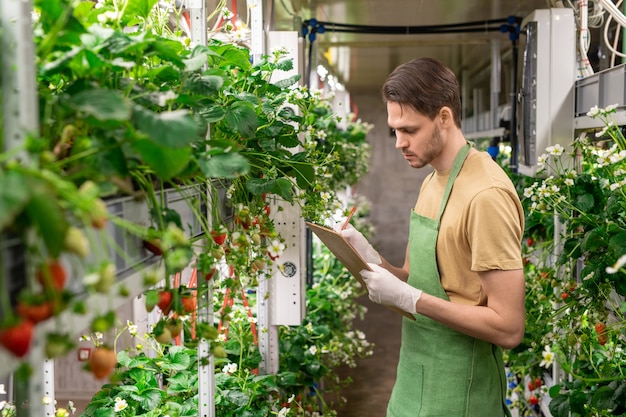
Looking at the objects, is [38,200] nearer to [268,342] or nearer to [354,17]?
[268,342]

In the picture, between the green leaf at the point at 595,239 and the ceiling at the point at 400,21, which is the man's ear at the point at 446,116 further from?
the ceiling at the point at 400,21

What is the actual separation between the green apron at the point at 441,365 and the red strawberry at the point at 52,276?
59.9 inches

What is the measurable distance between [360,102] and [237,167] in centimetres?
1316

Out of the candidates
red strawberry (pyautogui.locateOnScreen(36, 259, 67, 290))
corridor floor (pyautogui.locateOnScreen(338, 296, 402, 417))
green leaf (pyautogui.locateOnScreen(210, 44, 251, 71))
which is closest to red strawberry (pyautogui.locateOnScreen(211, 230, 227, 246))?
green leaf (pyautogui.locateOnScreen(210, 44, 251, 71))

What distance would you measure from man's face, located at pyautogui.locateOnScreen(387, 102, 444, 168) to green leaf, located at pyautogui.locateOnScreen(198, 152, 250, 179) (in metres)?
1.02

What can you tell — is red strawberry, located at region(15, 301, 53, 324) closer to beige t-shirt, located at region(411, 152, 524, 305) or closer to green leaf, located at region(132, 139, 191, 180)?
green leaf, located at region(132, 139, 191, 180)

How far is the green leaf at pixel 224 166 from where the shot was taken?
1152 millimetres

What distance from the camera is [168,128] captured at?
3.10 feet

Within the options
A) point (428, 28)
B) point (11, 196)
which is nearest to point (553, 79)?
point (428, 28)

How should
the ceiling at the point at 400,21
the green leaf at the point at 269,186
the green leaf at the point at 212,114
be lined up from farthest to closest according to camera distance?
the ceiling at the point at 400,21 → the green leaf at the point at 269,186 → the green leaf at the point at 212,114

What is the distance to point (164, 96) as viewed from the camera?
1.16m

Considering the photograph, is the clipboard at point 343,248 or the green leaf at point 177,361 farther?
the green leaf at point 177,361

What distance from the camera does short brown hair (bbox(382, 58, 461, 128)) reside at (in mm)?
2115

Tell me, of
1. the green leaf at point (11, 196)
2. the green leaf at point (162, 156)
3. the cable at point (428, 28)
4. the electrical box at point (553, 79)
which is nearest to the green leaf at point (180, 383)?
the green leaf at point (162, 156)
